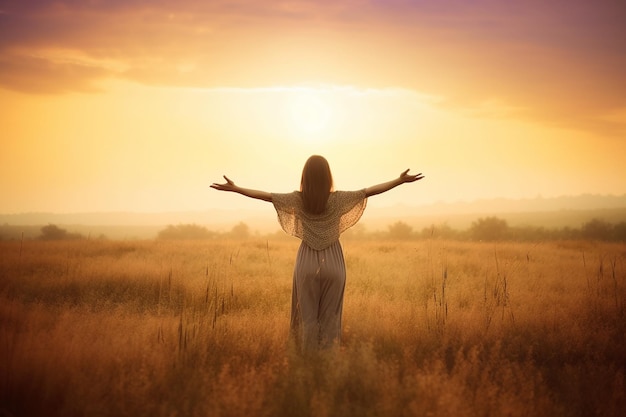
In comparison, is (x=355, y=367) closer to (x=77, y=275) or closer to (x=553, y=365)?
(x=553, y=365)

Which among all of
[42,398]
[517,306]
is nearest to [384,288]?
[517,306]

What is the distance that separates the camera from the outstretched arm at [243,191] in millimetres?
5523

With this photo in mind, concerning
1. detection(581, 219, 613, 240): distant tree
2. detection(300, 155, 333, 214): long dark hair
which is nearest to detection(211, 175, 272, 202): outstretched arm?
detection(300, 155, 333, 214): long dark hair

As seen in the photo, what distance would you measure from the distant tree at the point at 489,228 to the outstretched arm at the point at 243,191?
101 feet

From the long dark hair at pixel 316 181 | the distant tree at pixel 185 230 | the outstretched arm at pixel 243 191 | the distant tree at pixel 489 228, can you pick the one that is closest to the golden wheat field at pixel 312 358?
the outstretched arm at pixel 243 191

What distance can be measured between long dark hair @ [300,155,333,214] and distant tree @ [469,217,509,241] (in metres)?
30.9

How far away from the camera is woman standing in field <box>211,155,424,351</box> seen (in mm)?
5352

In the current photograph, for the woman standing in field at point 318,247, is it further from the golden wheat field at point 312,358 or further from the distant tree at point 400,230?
the distant tree at point 400,230

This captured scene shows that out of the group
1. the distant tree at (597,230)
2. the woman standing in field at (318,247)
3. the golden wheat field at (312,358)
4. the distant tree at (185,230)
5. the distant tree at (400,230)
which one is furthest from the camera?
the distant tree at (185,230)

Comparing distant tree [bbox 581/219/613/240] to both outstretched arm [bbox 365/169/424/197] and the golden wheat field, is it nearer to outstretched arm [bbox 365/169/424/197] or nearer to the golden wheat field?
the golden wheat field

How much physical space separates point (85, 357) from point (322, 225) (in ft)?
9.79

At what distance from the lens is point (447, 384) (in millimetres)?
4125

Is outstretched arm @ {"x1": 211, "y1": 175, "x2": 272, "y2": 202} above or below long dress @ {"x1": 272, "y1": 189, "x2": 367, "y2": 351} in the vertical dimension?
above

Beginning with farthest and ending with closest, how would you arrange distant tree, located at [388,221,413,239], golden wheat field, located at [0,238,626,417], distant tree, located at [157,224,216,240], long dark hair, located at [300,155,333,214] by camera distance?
distant tree, located at [157,224,216,240] < distant tree, located at [388,221,413,239] < long dark hair, located at [300,155,333,214] < golden wheat field, located at [0,238,626,417]
